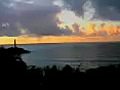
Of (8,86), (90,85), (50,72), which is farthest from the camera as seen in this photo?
(50,72)

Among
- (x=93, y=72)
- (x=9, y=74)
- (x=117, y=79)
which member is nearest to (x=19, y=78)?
(x=9, y=74)

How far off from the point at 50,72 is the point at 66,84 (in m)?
2.71

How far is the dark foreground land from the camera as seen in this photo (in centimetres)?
2420

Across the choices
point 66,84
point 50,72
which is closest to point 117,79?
point 66,84

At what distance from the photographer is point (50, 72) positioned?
26688mm

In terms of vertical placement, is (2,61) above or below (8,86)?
above

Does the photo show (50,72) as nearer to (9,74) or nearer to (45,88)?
(45,88)

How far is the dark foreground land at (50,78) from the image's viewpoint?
24.2 meters

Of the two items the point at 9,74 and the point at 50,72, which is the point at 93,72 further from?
the point at 9,74

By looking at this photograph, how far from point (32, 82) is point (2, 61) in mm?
4767

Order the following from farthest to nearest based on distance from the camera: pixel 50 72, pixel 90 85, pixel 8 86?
1. pixel 50 72
2. pixel 90 85
3. pixel 8 86

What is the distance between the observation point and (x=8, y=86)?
23.0 meters

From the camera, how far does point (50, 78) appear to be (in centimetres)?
2588

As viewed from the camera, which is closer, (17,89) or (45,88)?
(17,89)
